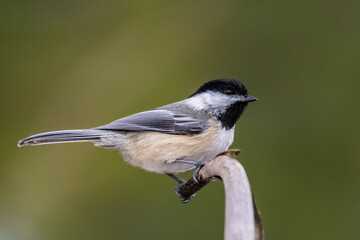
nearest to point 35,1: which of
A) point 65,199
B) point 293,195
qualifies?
point 65,199

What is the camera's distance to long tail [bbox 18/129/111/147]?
7.51 feet

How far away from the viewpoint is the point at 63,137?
2.41 metres

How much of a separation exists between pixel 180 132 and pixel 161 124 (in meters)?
0.11

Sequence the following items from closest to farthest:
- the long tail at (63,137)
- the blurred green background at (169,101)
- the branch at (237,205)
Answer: the branch at (237,205)
the long tail at (63,137)
the blurred green background at (169,101)

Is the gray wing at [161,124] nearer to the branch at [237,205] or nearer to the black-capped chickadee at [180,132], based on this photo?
the black-capped chickadee at [180,132]

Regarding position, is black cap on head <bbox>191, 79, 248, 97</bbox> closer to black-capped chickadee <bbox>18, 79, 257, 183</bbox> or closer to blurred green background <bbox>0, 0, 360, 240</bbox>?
black-capped chickadee <bbox>18, 79, 257, 183</bbox>

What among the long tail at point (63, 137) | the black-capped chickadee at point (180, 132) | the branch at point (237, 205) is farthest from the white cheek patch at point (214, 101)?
the branch at point (237, 205)

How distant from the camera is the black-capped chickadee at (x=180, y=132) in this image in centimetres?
258

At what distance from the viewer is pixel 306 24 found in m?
3.73

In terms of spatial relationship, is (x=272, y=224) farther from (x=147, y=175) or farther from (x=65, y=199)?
(x=65, y=199)

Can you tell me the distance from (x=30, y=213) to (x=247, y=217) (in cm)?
241

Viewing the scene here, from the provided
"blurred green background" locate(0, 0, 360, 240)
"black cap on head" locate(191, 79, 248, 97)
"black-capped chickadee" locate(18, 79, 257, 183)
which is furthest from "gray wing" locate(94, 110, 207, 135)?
"blurred green background" locate(0, 0, 360, 240)

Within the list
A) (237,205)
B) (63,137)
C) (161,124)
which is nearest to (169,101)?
(161,124)

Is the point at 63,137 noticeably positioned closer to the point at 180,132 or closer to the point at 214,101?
the point at 180,132
